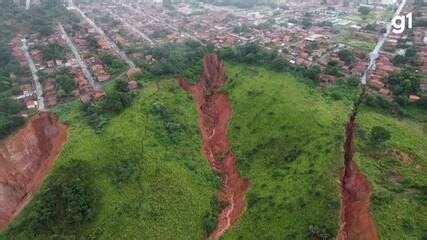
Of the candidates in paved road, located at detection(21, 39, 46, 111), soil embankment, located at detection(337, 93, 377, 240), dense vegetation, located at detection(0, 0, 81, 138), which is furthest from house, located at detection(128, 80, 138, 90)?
soil embankment, located at detection(337, 93, 377, 240)

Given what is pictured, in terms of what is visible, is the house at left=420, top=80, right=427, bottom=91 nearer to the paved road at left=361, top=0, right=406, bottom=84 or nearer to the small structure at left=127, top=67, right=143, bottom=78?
the paved road at left=361, top=0, right=406, bottom=84

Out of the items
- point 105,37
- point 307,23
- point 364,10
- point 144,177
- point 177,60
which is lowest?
point 105,37

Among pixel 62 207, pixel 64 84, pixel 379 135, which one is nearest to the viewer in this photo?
pixel 62 207

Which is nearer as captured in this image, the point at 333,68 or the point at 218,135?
the point at 218,135

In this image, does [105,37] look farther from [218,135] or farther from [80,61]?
[218,135]

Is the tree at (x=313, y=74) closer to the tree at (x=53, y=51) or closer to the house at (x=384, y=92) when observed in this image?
the house at (x=384, y=92)

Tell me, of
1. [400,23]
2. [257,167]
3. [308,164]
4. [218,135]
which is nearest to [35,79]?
[218,135]
